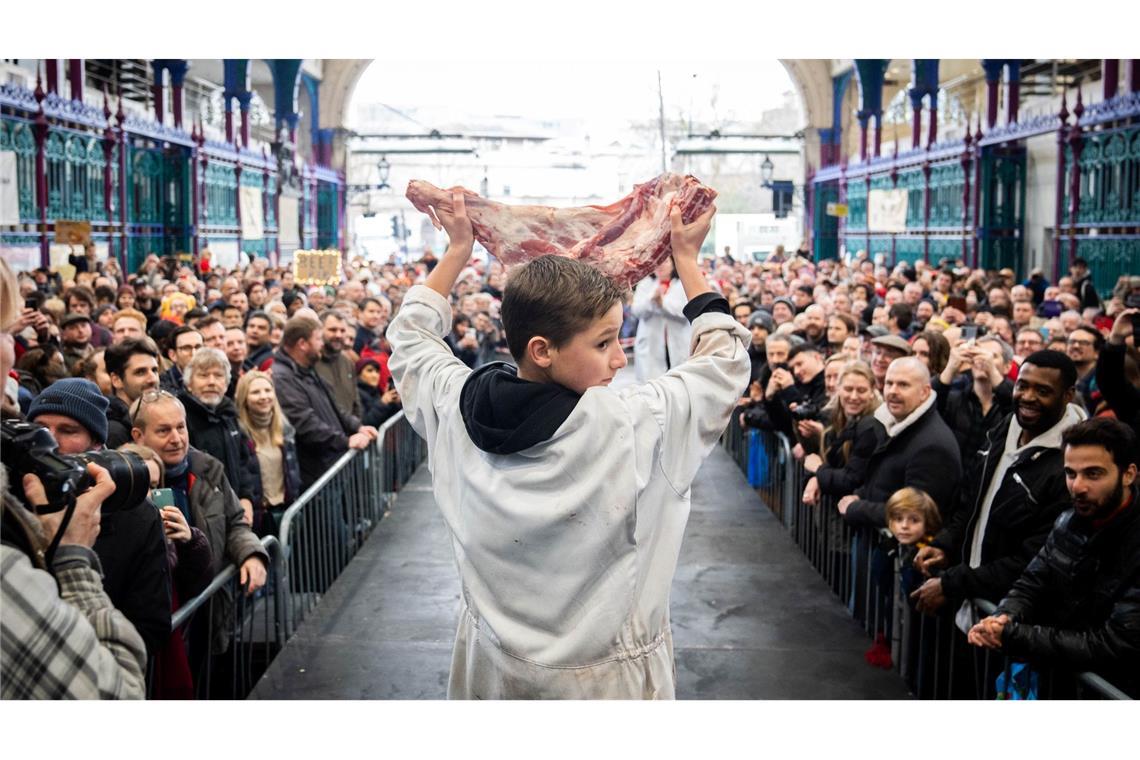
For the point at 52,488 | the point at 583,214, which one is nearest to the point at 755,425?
the point at 583,214

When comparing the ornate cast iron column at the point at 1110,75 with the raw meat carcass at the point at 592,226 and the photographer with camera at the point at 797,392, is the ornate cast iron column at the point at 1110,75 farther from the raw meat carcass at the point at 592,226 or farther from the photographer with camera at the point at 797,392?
the raw meat carcass at the point at 592,226

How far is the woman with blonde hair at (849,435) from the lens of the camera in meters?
6.38

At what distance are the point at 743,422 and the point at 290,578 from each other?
174 inches

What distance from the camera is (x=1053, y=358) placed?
16.6ft

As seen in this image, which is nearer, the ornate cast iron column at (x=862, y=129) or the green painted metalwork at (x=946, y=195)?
the green painted metalwork at (x=946, y=195)

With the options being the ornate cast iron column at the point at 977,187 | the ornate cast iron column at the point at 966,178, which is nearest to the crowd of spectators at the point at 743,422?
the ornate cast iron column at the point at 977,187

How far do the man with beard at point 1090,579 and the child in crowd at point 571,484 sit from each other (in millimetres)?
1851

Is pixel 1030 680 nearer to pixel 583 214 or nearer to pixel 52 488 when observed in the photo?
pixel 583 214

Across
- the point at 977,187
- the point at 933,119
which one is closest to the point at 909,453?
the point at 977,187

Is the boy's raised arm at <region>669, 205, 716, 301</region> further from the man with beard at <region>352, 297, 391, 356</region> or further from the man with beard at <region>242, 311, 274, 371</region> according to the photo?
the man with beard at <region>352, 297, 391, 356</region>

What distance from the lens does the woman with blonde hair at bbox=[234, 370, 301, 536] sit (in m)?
6.77

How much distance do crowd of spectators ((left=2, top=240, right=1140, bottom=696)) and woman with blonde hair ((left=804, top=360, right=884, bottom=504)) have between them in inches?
0.5

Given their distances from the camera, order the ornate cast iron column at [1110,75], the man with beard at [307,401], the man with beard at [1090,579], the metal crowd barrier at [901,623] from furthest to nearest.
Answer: the ornate cast iron column at [1110,75] < the man with beard at [307,401] < the metal crowd barrier at [901,623] < the man with beard at [1090,579]

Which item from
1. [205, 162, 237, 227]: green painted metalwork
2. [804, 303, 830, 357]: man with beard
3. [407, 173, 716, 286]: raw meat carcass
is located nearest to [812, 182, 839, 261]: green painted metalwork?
Answer: [205, 162, 237, 227]: green painted metalwork
